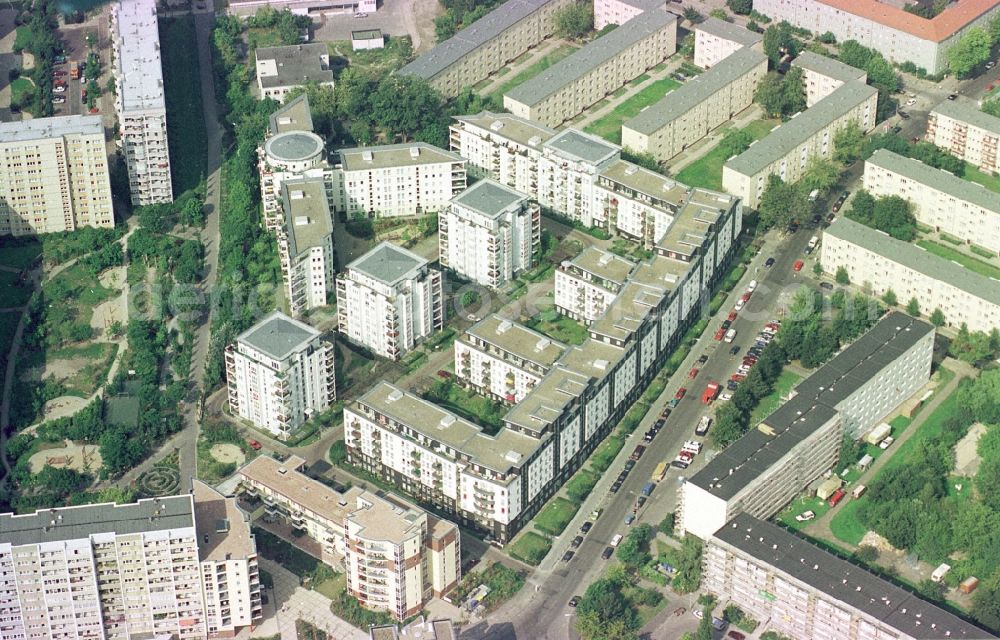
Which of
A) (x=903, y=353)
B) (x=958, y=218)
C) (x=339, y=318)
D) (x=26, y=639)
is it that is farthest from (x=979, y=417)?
(x=26, y=639)

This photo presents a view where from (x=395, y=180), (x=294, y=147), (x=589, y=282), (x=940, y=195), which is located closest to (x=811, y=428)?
(x=589, y=282)

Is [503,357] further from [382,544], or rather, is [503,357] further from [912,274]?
[912,274]

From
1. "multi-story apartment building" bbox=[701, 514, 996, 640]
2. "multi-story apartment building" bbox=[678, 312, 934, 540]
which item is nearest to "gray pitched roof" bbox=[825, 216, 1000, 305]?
"multi-story apartment building" bbox=[678, 312, 934, 540]

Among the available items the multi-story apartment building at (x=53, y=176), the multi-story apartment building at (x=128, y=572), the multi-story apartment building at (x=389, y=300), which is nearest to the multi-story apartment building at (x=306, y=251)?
the multi-story apartment building at (x=389, y=300)

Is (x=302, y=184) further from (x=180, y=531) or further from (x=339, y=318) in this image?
(x=180, y=531)

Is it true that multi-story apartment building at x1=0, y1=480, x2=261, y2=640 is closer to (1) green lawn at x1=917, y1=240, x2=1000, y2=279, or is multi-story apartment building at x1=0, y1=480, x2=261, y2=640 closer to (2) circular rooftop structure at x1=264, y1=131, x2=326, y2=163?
(2) circular rooftop structure at x1=264, y1=131, x2=326, y2=163

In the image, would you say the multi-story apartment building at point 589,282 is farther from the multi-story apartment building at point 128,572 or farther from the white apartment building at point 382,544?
the multi-story apartment building at point 128,572
